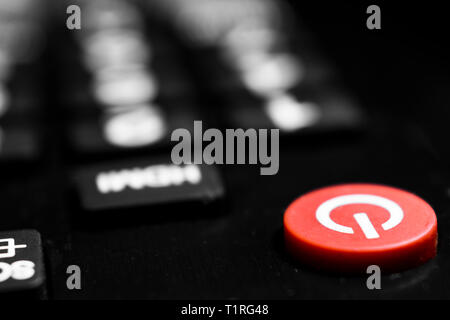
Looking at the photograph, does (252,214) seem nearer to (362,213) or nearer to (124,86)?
(362,213)

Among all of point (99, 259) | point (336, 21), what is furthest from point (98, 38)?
point (99, 259)

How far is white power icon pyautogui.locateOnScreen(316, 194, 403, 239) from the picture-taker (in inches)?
12.4

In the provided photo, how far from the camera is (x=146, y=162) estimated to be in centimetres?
40

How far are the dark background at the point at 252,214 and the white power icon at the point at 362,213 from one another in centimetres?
2

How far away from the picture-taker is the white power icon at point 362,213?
0.31 meters

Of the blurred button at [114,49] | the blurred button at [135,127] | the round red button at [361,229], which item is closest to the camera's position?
the round red button at [361,229]

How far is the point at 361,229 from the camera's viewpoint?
0.31 metres

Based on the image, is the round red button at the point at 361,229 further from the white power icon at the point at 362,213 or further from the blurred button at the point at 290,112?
the blurred button at the point at 290,112

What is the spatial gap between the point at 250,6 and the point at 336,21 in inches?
3.0

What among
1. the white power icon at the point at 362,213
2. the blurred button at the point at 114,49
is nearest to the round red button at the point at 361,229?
the white power icon at the point at 362,213

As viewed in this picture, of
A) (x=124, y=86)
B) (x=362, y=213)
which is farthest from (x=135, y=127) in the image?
(x=362, y=213)

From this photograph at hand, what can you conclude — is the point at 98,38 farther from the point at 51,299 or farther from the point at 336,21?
the point at 51,299

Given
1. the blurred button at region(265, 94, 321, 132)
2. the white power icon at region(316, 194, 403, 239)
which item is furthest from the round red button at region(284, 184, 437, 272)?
the blurred button at region(265, 94, 321, 132)
